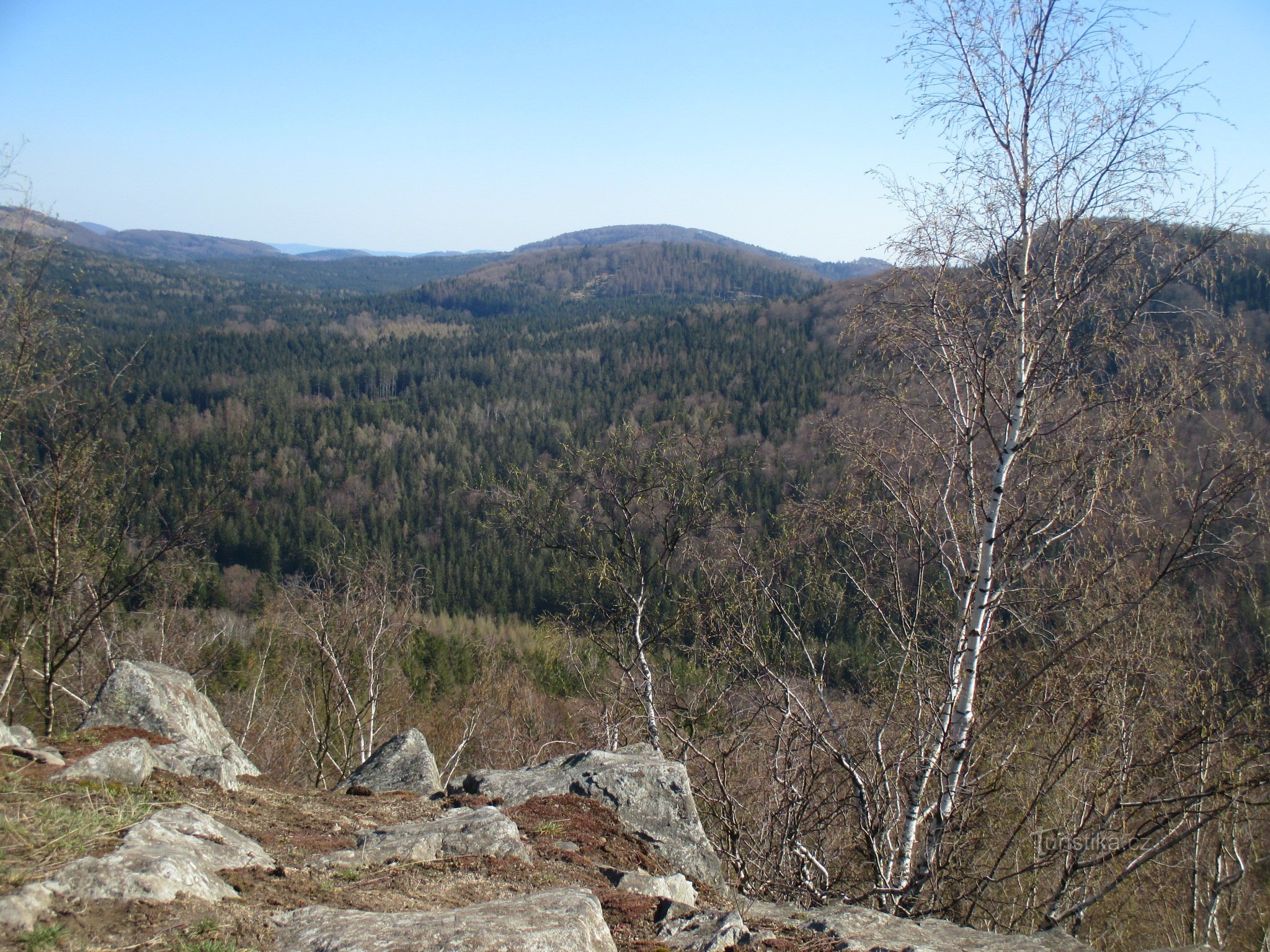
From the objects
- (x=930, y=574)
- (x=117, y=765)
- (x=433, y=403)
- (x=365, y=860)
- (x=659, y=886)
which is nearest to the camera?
(x=365, y=860)

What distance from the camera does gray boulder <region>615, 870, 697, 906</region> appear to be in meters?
5.23

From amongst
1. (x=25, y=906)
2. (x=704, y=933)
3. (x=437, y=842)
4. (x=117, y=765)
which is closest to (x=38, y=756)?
(x=117, y=765)

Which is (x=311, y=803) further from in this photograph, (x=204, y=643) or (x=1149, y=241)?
(x=204, y=643)

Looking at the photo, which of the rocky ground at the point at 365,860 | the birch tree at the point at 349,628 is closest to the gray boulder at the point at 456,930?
the rocky ground at the point at 365,860

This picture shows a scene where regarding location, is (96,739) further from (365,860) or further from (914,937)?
(914,937)

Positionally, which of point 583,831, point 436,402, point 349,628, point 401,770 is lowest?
point 349,628

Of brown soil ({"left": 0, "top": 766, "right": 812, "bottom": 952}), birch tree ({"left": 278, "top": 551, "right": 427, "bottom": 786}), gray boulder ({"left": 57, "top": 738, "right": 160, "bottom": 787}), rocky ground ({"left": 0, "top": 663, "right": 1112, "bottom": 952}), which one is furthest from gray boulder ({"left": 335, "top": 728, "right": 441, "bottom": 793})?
birch tree ({"left": 278, "top": 551, "right": 427, "bottom": 786})

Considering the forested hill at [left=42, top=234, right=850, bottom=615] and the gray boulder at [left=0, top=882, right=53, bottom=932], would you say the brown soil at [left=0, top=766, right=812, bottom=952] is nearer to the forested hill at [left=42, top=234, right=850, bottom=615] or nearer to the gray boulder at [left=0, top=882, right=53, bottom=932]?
the gray boulder at [left=0, top=882, right=53, bottom=932]

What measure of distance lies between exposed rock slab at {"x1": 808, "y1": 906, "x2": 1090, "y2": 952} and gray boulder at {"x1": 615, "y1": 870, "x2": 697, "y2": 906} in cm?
90

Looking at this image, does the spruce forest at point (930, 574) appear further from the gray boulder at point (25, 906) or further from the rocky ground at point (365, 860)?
the gray boulder at point (25, 906)

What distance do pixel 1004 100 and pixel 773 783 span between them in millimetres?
7596

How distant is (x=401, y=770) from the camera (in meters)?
7.94

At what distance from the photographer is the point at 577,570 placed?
11.3 m

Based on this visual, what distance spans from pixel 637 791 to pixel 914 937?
2.74m
